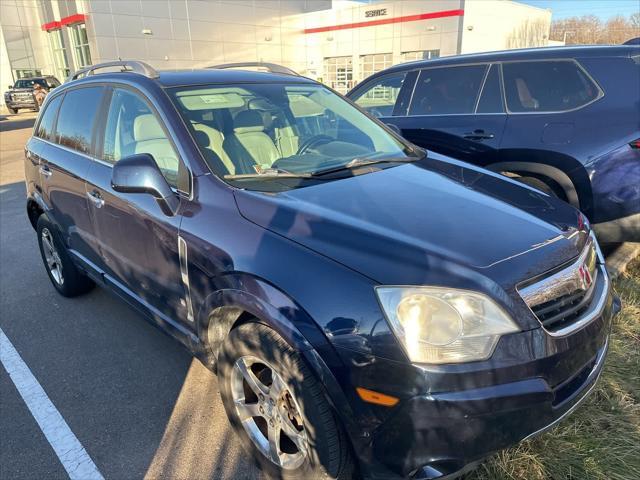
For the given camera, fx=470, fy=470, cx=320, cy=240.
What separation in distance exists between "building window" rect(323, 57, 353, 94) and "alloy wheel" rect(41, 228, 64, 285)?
36057 mm

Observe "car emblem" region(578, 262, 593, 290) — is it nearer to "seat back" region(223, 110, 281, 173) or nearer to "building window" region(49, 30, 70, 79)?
"seat back" region(223, 110, 281, 173)

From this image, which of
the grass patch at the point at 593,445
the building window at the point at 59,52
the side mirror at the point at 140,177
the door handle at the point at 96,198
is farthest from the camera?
the building window at the point at 59,52

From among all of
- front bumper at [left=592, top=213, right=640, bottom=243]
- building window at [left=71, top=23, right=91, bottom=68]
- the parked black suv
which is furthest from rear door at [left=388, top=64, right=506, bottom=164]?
building window at [left=71, top=23, right=91, bottom=68]

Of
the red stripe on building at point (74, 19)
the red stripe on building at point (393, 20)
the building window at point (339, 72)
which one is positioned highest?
the red stripe on building at point (74, 19)

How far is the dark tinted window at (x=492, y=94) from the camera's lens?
4527 millimetres

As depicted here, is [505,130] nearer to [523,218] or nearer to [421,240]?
[523,218]

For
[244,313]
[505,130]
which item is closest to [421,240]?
[244,313]

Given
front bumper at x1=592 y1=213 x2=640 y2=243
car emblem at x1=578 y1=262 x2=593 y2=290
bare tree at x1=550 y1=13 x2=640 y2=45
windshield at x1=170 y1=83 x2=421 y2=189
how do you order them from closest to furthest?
car emblem at x1=578 y1=262 x2=593 y2=290 < windshield at x1=170 y1=83 x2=421 y2=189 < front bumper at x1=592 y1=213 x2=640 y2=243 < bare tree at x1=550 y1=13 x2=640 y2=45

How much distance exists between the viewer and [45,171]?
3.84m

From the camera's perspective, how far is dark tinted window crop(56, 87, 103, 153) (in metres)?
3.32

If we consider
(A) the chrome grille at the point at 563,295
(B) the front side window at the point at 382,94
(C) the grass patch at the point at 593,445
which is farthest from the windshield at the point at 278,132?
(B) the front side window at the point at 382,94

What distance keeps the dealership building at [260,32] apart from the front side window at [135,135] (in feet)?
101

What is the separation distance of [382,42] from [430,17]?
14.3ft

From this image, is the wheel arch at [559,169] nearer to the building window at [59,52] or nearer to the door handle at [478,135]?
the door handle at [478,135]
